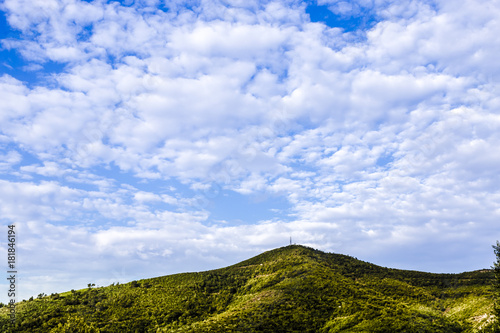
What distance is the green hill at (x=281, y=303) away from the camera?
6762 cm

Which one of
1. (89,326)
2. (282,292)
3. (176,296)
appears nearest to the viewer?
(89,326)

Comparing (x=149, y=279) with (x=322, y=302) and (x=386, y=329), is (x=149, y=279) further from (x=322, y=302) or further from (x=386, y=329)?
(x=386, y=329)

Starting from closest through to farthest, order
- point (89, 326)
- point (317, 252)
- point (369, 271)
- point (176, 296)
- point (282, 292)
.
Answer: point (89, 326), point (282, 292), point (176, 296), point (369, 271), point (317, 252)

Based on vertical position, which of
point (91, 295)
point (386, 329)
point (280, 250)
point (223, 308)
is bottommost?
point (386, 329)

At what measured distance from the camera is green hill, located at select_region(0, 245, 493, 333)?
2662 inches

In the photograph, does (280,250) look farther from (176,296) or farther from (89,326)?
(89,326)

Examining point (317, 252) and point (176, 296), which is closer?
point (176, 296)

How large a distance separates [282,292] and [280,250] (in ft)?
139

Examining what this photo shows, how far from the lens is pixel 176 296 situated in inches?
3573

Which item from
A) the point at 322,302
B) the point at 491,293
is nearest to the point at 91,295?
the point at 322,302

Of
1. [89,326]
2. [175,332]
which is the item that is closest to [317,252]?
[175,332]

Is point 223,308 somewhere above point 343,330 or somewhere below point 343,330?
above

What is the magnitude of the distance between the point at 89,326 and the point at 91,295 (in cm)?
1990

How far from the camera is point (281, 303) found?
77875 mm
